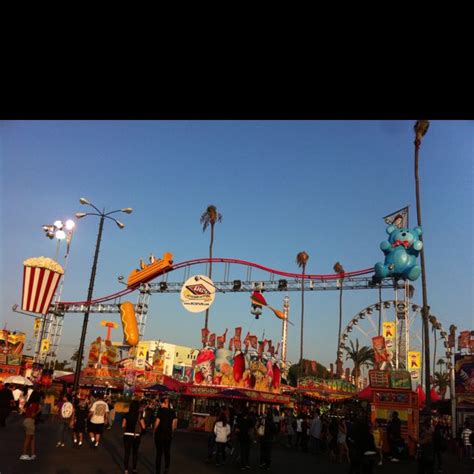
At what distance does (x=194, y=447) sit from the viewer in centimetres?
1648

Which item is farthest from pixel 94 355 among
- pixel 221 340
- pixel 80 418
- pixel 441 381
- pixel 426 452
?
pixel 441 381

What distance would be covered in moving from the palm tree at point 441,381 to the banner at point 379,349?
4644 centimetres

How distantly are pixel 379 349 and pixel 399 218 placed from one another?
8790 millimetres

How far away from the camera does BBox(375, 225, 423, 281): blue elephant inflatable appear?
1033 inches

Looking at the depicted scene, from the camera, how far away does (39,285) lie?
61.8 ft

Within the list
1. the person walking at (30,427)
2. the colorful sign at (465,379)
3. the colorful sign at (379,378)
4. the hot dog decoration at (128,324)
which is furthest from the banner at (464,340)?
the person walking at (30,427)

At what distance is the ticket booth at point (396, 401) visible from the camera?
19281 millimetres

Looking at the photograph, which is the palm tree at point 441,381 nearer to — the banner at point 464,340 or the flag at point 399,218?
the banner at point 464,340

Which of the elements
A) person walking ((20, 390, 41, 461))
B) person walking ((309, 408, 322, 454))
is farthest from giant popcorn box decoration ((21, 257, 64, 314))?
person walking ((309, 408, 322, 454))

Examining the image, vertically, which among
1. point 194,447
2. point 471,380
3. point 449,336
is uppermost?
point 449,336

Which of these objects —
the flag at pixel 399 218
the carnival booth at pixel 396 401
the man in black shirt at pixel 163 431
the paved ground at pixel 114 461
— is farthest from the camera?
the flag at pixel 399 218
